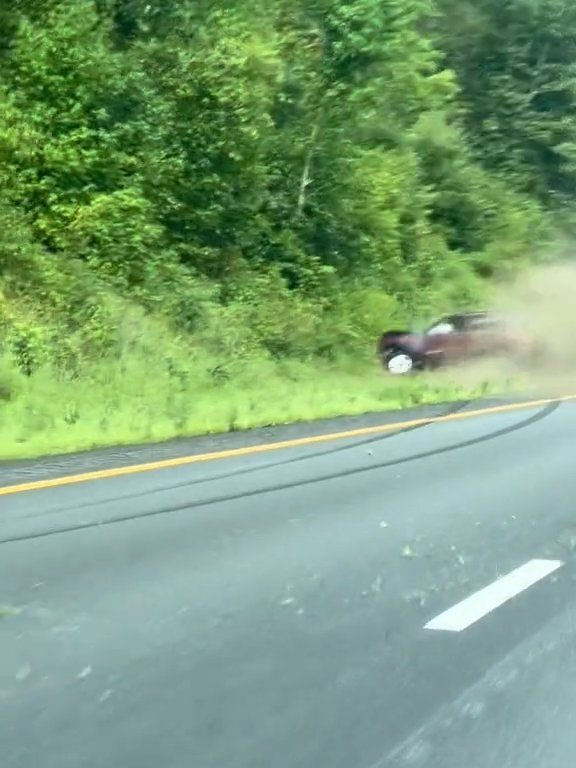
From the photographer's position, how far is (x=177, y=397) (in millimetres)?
20891

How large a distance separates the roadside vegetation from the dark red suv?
0.71 meters

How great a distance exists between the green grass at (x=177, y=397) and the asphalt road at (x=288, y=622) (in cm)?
327

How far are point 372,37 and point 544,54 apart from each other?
16853 mm

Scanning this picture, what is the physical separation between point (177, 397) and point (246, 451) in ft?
19.6

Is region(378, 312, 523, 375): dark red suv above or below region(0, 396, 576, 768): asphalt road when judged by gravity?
below

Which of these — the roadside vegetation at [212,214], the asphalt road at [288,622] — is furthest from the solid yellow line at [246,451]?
the roadside vegetation at [212,214]

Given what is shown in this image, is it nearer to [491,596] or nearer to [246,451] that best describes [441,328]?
[246,451]

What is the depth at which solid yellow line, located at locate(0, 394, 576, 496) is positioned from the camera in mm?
12414

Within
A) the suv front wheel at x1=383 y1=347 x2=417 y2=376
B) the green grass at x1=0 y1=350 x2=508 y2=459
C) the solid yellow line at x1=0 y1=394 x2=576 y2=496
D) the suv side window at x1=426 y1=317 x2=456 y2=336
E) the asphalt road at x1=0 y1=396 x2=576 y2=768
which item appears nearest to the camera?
the asphalt road at x1=0 y1=396 x2=576 y2=768

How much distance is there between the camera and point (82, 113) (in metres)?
26.2

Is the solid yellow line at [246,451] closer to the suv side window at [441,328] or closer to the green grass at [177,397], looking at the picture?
the green grass at [177,397]

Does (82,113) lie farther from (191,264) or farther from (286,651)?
(286,651)

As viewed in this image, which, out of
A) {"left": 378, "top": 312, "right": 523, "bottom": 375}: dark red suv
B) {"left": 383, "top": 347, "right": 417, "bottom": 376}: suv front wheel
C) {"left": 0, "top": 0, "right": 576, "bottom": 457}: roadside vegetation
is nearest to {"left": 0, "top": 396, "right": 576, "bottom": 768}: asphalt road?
{"left": 0, "top": 0, "right": 576, "bottom": 457}: roadside vegetation

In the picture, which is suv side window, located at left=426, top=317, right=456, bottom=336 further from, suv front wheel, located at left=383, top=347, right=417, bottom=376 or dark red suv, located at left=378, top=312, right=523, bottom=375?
suv front wheel, located at left=383, top=347, right=417, bottom=376
